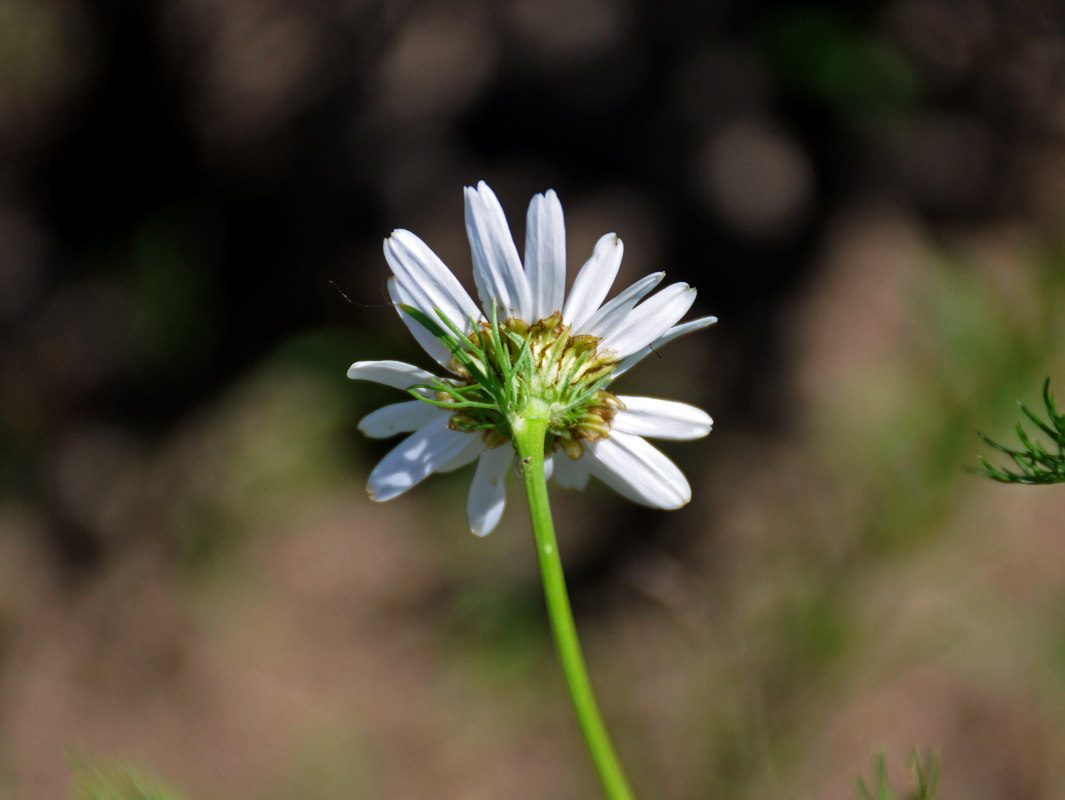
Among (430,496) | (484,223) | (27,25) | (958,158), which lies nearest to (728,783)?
(430,496)

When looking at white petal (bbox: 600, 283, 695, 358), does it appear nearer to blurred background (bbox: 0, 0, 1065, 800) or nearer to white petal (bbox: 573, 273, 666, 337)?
white petal (bbox: 573, 273, 666, 337)

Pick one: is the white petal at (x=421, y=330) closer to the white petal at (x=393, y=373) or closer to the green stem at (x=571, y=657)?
the white petal at (x=393, y=373)

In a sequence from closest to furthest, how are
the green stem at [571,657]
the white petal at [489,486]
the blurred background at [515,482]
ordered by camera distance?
the green stem at [571,657] → the white petal at [489,486] → the blurred background at [515,482]

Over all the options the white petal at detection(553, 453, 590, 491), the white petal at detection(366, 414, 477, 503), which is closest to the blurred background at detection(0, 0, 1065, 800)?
the white petal at detection(553, 453, 590, 491)

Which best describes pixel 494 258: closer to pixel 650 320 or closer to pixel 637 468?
pixel 650 320

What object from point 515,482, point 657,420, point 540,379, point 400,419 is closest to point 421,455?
point 400,419

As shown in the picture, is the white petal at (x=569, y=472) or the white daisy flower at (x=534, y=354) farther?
the white petal at (x=569, y=472)

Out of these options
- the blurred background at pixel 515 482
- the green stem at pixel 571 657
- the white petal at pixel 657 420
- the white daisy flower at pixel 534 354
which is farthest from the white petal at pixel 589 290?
the blurred background at pixel 515 482
